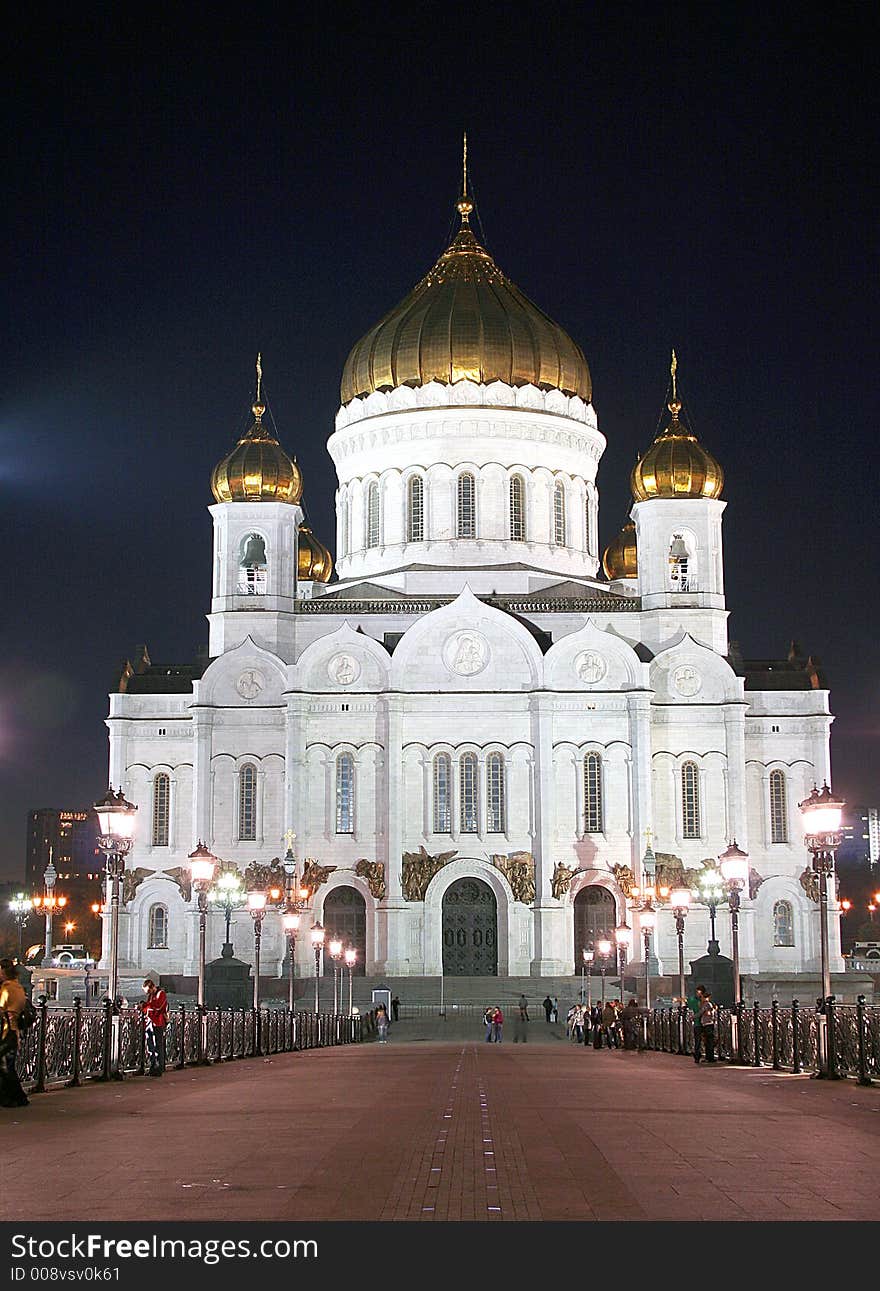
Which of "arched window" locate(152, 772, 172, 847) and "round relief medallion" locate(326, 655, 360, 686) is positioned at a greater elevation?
"round relief medallion" locate(326, 655, 360, 686)

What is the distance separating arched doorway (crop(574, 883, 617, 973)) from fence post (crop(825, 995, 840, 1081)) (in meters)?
42.4

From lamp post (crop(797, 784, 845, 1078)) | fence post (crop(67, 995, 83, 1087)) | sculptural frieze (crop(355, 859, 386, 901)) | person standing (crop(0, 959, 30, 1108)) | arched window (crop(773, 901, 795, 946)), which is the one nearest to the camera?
person standing (crop(0, 959, 30, 1108))

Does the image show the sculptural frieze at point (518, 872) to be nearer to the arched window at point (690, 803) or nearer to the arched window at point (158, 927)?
the arched window at point (690, 803)

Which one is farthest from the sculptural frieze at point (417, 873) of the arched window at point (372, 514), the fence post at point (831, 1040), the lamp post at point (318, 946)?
the fence post at point (831, 1040)

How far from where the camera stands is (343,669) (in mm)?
70438

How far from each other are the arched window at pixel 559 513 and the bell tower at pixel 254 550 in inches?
425

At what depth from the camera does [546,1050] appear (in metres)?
42.2

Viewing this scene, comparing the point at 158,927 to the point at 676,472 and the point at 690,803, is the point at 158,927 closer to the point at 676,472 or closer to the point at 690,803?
the point at 690,803

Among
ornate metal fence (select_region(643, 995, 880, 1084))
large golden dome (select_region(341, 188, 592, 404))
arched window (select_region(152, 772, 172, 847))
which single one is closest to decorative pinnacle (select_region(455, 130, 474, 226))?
large golden dome (select_region(341, 188, 592, 404))

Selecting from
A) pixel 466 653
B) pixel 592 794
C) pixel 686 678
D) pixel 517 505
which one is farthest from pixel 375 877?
pixel 517 505

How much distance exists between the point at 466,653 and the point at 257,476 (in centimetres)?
1110

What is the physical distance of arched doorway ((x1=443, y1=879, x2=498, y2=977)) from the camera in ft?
222

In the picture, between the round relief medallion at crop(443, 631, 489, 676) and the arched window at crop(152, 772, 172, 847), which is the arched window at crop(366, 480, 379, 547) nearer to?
the round relief medallion at crop(443, 631, 489, 676)
